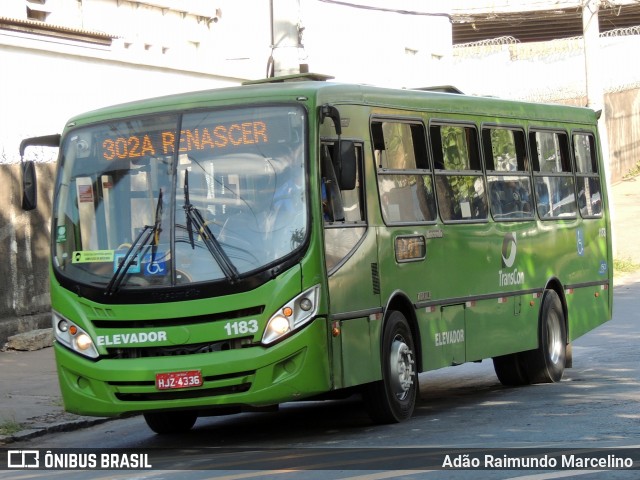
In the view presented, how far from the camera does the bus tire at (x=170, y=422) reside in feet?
39.5

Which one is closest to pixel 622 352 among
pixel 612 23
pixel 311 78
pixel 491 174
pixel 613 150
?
pixel 491 174

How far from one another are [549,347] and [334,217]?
5.01 m

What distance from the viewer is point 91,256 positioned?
431 inches

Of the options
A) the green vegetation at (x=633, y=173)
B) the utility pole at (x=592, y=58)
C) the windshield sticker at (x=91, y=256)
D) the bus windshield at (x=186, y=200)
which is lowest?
the windshield sticker at (x=91, y=256)

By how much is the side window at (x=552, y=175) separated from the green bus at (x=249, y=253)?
275 centimetres

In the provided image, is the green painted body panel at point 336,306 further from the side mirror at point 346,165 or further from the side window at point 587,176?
the side window at point 587,176

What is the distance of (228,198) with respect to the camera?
34.8ft

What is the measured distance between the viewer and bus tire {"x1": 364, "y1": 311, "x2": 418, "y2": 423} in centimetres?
1138

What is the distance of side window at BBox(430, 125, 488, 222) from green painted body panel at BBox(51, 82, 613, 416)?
0.14 metres

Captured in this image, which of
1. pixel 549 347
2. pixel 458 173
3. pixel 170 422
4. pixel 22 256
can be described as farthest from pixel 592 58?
pixel 170 422

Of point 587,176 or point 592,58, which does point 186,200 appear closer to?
point 587,176

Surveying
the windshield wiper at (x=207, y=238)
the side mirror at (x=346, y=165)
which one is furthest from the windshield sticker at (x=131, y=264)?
the side mirror at (x=346, y=165)

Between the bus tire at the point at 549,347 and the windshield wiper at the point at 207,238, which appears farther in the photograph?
the bus tire at the point at 549,347

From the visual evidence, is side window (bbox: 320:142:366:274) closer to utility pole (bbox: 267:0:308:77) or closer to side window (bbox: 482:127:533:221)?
side window (bbox: 482:127:533:221)
